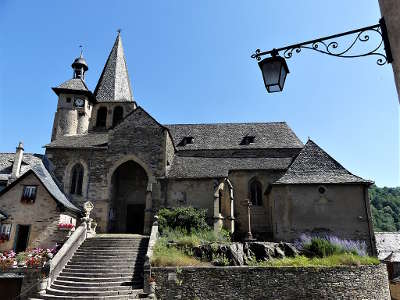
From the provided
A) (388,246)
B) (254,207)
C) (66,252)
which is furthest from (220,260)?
(388,246)

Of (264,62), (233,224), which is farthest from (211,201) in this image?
(264,62)

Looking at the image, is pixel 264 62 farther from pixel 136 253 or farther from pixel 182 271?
pixel 136 253

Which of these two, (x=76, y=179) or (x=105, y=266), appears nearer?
(x=105, y=266)

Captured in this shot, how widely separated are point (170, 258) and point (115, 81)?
81.1 ft

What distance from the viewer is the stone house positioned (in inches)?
779

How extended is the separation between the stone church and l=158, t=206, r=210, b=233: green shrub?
1684 millimetres

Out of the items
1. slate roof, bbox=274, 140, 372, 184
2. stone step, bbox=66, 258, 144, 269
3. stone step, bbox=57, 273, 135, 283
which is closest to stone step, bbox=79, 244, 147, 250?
stone step, bbox=66, 258, 144, 269

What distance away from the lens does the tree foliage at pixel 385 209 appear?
75.5 meters

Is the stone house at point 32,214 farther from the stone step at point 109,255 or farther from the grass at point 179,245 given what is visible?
the grass at point 179,245

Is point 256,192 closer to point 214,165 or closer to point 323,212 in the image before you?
point 214,165

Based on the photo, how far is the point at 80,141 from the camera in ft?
87.9

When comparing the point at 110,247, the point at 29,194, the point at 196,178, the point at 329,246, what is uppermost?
the point at 196,178

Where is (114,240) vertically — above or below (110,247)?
above

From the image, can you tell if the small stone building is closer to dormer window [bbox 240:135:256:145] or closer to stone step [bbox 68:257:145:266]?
dormer window [bbox 240:135:256:145]
